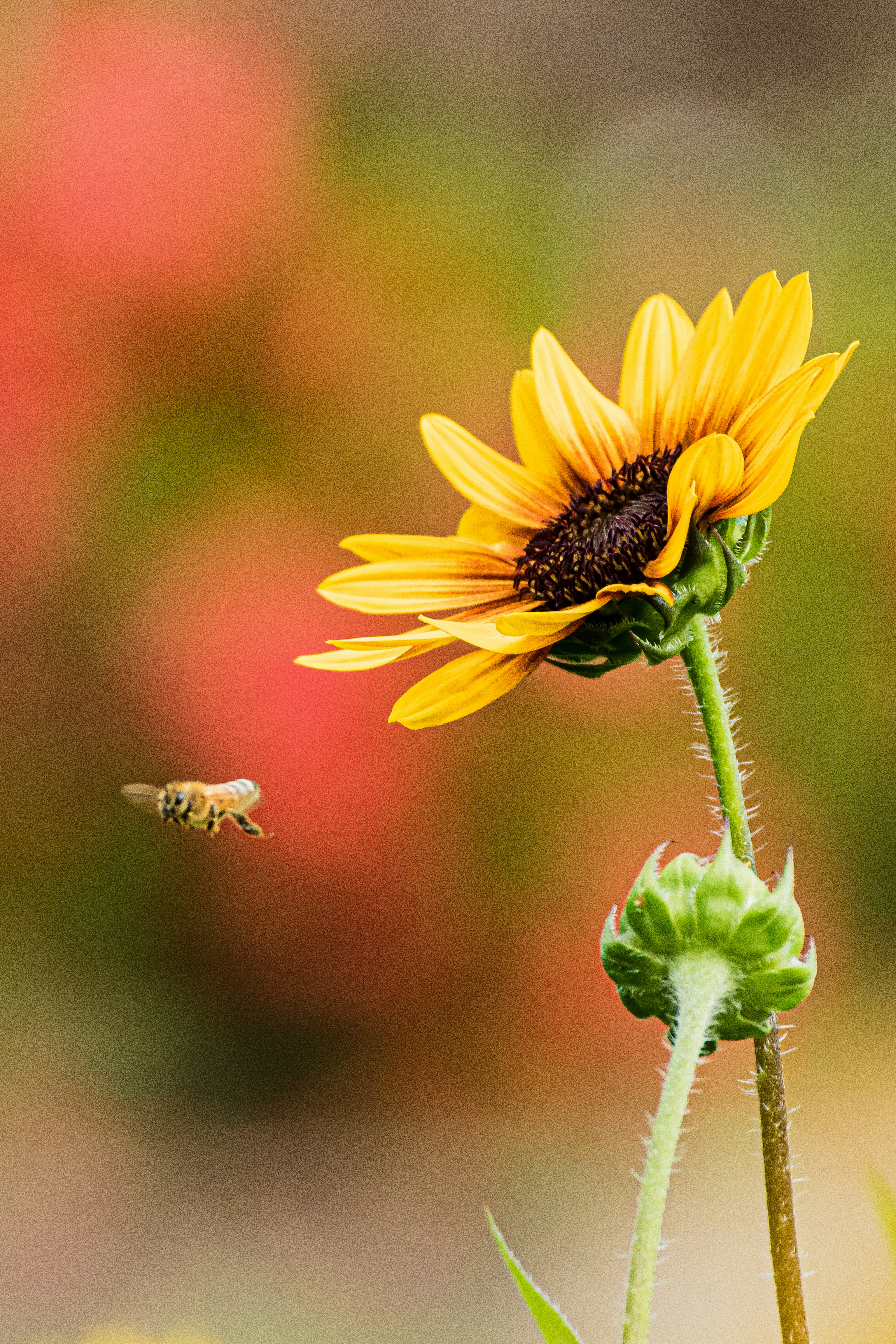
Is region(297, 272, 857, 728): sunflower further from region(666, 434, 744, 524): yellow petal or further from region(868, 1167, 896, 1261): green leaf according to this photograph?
region(868, 1167, 896, 1261): green leaf

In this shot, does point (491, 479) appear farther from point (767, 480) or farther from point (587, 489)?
point (767, 480)

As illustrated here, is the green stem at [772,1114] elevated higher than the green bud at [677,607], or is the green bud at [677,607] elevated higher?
the green bud at [677,607]

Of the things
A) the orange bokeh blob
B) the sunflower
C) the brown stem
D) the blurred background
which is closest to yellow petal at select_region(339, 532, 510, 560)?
the sunflower

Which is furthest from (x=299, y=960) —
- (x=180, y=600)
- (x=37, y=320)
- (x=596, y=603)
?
(x=596, y=603)

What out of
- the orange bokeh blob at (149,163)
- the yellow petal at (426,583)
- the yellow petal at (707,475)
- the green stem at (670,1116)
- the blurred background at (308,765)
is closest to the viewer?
the green stem at (670,1116)

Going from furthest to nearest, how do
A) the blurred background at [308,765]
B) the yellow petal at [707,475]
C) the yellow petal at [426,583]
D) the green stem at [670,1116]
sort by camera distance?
the blurred background at [308,765] < the yellow petal at [426,583] < the yellow petal at [707,475] < the green stem at [670,1116]

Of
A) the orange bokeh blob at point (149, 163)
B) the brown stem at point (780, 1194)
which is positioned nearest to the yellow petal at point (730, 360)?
the brown stem at point (780, 1194)

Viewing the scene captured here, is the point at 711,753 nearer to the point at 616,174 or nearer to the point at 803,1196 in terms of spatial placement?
the point at 803,1196

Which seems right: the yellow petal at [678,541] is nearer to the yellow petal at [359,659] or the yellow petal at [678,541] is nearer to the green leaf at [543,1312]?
the yellow petal at [359,659]

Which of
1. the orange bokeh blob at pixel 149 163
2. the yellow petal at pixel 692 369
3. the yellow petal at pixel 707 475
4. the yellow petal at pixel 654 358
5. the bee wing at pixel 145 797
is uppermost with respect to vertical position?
the orange bokeh blob at pixel 149 163
